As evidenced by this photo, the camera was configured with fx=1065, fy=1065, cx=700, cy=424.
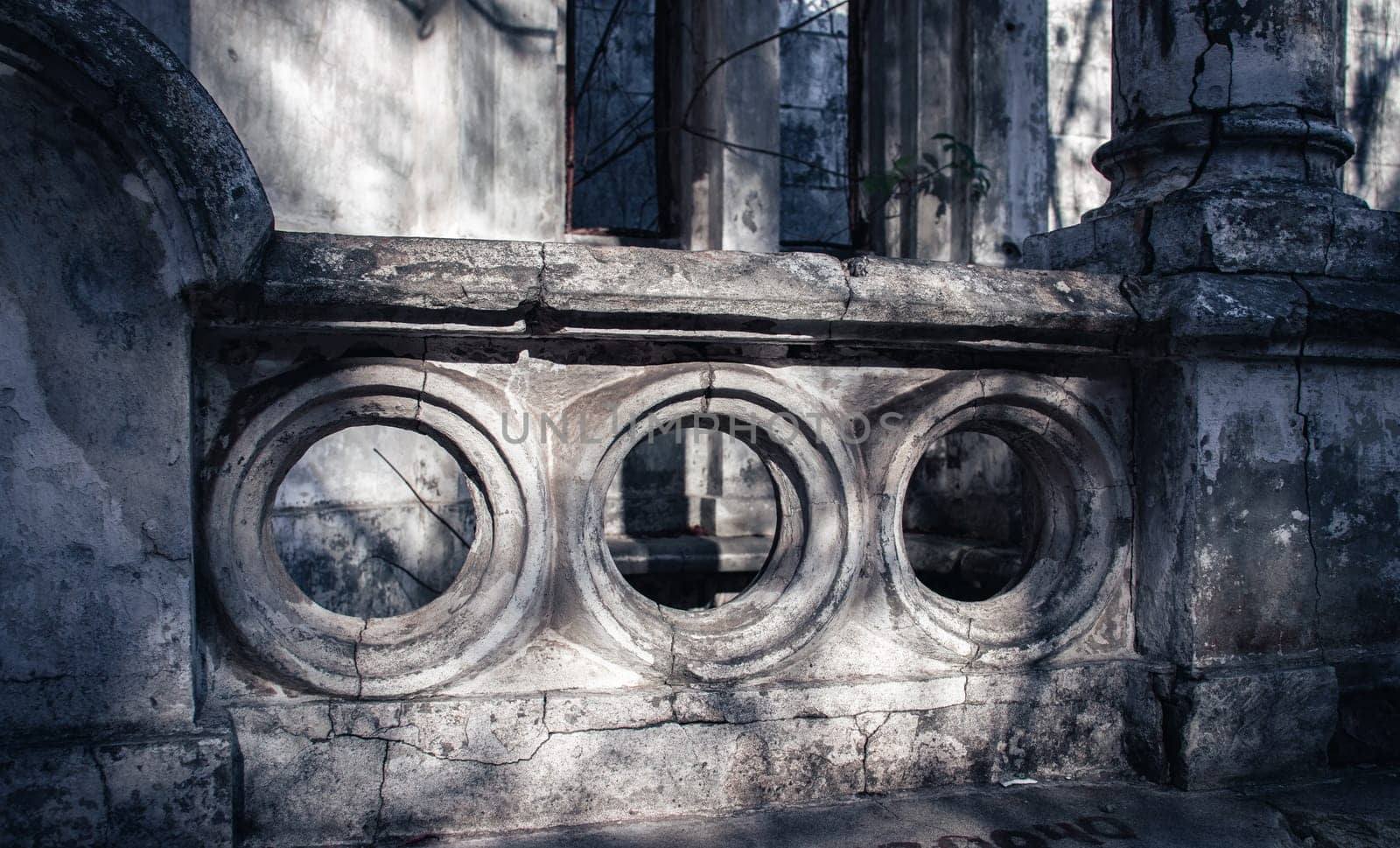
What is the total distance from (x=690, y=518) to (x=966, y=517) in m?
1.22

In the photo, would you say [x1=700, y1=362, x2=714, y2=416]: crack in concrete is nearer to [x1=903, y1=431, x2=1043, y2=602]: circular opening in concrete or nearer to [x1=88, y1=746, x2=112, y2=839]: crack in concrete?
[x1=88, y1=746, x2=112, y2=839]: crack in concrete

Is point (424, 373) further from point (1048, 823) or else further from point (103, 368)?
point (1048, 823)

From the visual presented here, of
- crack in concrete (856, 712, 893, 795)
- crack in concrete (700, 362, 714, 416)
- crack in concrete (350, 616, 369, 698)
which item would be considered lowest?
crack in concrete (856, 712, 893, 795)

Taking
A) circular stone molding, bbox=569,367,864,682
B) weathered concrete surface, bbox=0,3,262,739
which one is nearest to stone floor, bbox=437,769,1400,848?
circular stone molding, bbox=569,367,864,682

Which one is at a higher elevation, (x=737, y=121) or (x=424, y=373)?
(x=737, y=121)

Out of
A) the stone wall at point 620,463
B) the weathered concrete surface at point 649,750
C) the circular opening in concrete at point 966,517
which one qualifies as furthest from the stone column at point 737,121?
the weathered concrete surface at point 649,750

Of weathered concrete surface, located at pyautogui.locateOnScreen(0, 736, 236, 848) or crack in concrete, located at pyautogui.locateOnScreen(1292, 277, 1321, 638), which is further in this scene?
crack in concrete, located at pyautogui.locateOnScreen(1292, 277, 1321, 638)

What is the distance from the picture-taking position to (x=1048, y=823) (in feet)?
7.59

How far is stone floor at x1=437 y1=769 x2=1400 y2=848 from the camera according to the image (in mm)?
2199

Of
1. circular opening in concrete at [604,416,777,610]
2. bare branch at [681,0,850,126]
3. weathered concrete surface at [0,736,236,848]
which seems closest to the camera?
weathered concrete surface at [0,736,236,848]

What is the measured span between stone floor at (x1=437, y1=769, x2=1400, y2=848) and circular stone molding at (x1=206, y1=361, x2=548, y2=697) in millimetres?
396

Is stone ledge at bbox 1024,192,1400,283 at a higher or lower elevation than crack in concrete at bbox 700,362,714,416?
higher

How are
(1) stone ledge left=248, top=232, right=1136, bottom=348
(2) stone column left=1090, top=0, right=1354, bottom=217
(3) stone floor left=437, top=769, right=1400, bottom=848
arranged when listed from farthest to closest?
(2) stone column left=1090, top=0, right=1354, bottom=217 → (3) stone floor left=437, top=769, right=1400, bottom=848 → (1) stone ledge left=248, top=232, right=1136, bottom=348

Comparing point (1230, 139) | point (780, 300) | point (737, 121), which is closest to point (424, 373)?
point (780, 300)
